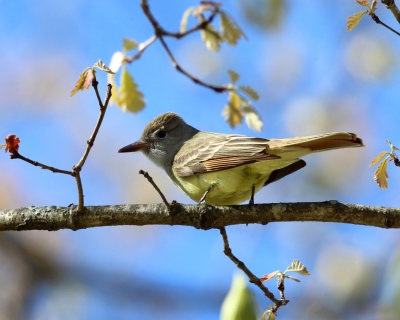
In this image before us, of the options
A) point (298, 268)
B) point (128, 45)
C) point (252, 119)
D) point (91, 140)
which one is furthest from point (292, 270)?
point (128, 45)

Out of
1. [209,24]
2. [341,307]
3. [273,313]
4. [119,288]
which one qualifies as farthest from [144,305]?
[209,24]

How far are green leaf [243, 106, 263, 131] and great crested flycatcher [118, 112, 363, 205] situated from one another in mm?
494

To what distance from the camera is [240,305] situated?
6.96 feet

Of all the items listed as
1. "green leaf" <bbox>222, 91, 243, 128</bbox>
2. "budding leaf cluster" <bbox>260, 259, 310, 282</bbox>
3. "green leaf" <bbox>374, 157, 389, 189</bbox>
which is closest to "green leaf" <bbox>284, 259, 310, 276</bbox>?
"budding leaf cluster" <bbox>260, 259, 310, 282</bbox>

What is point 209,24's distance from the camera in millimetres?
3594

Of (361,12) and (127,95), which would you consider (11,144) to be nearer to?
(127,95)

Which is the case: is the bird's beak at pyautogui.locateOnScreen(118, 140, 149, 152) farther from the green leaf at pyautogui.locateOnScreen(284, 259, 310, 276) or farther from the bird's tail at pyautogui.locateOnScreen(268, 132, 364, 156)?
the green leaf at pyautogui.locateOnScreen(284, 259, 310, 276)

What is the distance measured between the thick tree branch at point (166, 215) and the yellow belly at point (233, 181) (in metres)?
0.85

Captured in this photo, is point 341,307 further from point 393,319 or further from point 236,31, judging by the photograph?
point 236,31

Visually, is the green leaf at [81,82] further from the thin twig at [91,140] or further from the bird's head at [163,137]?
the bird's head at [163,137]

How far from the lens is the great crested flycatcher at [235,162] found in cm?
434

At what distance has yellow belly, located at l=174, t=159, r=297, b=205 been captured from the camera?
15.1 feet

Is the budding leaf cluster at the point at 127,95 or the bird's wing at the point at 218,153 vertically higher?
the bird's wing at the point at 218,153

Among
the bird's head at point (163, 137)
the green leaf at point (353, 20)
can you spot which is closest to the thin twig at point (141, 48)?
the green leaf at point (353, 20)
